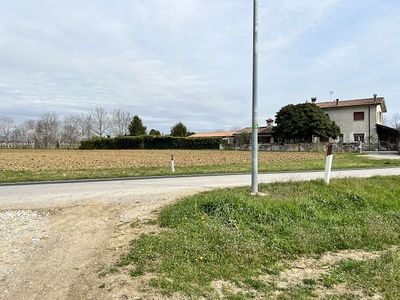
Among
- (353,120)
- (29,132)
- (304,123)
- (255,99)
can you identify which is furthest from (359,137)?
(29,132)

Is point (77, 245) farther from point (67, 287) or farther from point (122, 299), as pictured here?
point (122, 299)

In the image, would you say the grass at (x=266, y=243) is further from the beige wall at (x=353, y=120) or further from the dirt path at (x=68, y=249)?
the beige wall at (x=353, y=120)

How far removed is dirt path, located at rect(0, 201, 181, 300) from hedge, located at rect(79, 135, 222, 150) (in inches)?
2236

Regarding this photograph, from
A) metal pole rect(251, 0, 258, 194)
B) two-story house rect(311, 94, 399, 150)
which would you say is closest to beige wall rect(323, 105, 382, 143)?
two-story house rect(311, 94, 399, 150)

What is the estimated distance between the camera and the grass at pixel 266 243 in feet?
11.0

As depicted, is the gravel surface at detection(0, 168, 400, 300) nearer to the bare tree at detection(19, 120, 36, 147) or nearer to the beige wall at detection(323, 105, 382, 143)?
the beige wall at detection(323, 105, 382, 143)

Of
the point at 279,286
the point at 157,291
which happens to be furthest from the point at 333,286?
the point at 157,291

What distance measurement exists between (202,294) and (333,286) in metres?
1.60

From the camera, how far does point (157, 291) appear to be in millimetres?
3158

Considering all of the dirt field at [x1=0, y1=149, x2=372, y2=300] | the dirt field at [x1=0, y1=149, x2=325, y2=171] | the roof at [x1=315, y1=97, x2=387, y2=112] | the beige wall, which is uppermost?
the roof at [x1=315, y1=97, x2=387, y2=112]

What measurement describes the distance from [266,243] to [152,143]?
218ft

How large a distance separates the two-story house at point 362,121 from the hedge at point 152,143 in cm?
2406

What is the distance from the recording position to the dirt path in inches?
128

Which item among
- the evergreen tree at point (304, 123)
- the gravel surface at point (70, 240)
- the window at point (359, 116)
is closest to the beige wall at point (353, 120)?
the window at point (359, 116)
